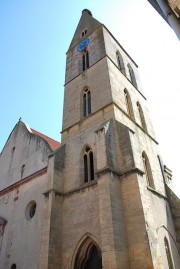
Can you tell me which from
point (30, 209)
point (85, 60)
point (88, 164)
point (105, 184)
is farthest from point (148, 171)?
point (85, 60)

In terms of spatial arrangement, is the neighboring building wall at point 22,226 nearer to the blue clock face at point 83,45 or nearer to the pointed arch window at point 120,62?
the pointed arch window at point 120,62

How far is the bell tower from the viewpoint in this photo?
8.52 meters

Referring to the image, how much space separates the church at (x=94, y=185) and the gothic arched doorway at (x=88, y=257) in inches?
1.7

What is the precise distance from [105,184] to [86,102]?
7072 mm

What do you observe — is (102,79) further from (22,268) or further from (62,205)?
(22,268)

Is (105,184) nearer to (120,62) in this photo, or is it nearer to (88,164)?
(88,164)

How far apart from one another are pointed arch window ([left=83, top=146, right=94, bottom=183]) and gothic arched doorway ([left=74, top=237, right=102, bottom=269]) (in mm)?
2904

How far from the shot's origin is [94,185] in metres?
10.6

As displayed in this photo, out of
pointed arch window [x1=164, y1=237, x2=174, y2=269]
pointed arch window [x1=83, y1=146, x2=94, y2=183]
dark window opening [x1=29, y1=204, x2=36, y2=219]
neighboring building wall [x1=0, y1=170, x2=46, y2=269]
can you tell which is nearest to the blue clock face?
pointed arch window [x1=83, y1=146, x2=94, y2=183]

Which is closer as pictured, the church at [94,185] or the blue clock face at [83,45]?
the church at [94,185]

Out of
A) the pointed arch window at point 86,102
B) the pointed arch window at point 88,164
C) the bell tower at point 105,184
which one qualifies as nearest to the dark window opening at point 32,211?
the bell tower at point 105,184

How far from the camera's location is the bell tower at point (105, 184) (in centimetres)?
852

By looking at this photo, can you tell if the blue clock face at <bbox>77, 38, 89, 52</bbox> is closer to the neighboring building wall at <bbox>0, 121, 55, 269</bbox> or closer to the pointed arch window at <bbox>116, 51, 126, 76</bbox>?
the pointed arch window at <bbox>116, 51, 126, 76</bbox>

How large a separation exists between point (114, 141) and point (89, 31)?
12.4 metres
